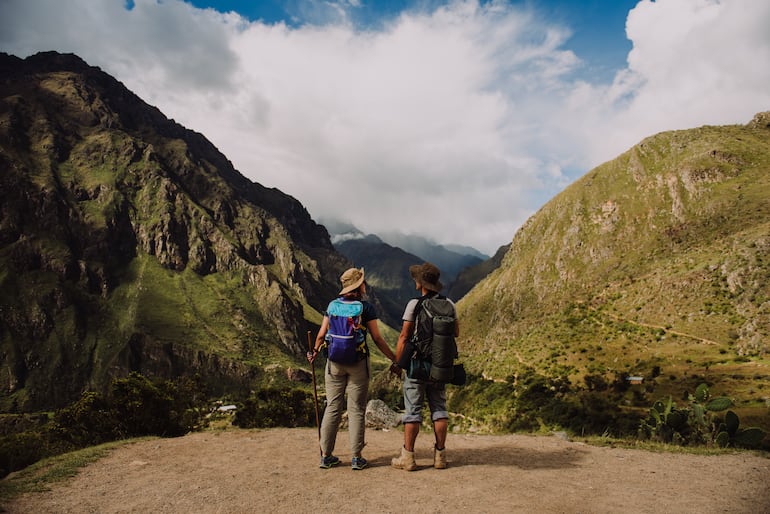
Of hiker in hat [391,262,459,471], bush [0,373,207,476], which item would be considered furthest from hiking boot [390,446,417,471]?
bush [0,373,207,476]

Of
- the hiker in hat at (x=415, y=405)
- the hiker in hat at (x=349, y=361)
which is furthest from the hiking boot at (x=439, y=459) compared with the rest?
the hiker in hat at (x=349, y=361)

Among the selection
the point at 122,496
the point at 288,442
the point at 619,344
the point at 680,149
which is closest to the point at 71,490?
the point at 122,496

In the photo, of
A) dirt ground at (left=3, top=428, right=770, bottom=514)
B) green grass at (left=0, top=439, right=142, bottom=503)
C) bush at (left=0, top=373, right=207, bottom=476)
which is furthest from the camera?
bush at (left=0, top=373, right=207, bottom=476)

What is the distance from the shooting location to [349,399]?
28.7ft

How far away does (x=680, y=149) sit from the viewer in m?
115

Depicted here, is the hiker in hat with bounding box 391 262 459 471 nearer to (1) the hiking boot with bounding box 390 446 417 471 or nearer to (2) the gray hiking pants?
(1) the hiking boot with bounding box 390 446 417 471

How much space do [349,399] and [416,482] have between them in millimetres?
2062

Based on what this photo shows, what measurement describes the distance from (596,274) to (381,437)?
→ 328 feet

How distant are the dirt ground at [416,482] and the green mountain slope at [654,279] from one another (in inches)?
683

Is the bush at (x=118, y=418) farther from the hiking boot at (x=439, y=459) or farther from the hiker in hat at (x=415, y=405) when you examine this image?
the hiking boot at (x=439, y=459)

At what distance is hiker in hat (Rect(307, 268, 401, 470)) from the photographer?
8.45m

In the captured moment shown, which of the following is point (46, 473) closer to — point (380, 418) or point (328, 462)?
point (328, 462)

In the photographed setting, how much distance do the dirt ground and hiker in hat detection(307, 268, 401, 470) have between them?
0.73 metres

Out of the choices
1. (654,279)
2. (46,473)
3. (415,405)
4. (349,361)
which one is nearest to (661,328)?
(654,279)
